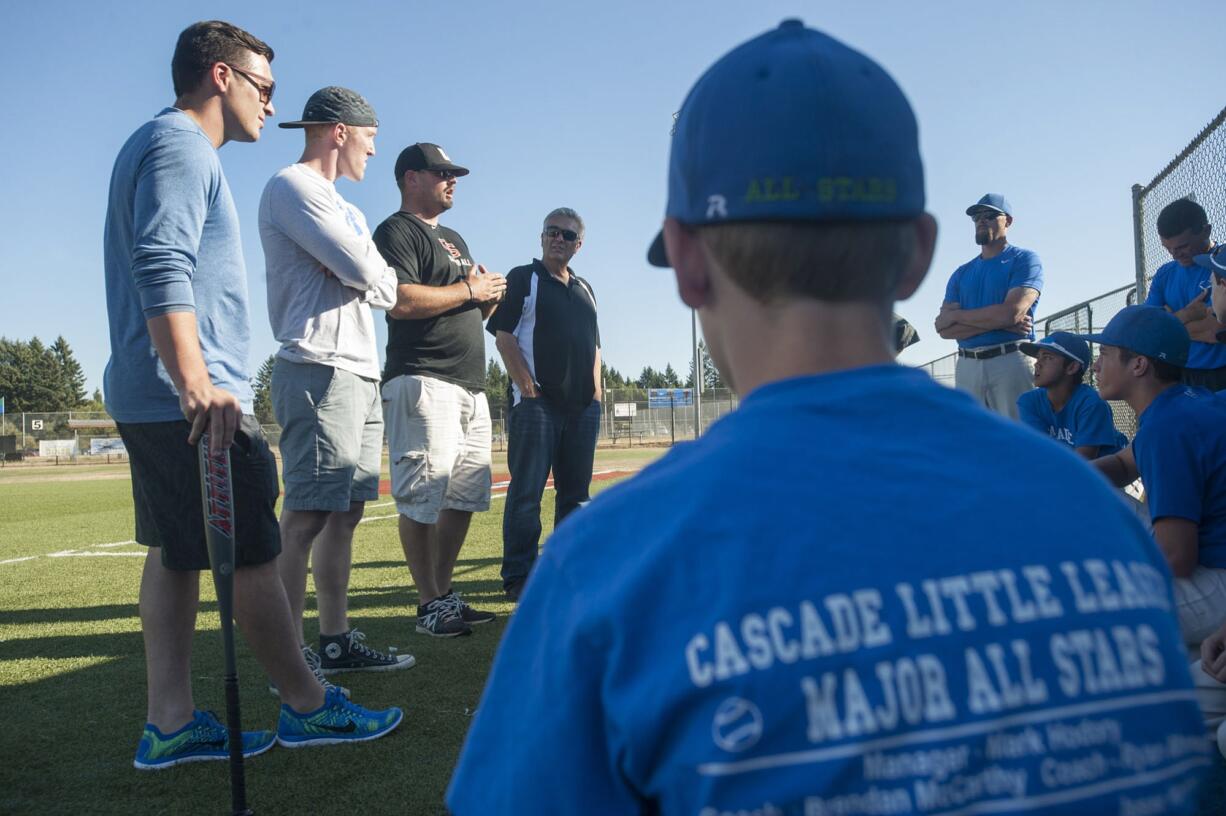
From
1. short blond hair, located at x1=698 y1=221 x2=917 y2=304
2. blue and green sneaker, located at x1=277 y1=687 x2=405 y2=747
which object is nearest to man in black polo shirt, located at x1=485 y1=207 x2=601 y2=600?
blue and green sneaker, located at x1=277 y1=687 x2=405 y2=747

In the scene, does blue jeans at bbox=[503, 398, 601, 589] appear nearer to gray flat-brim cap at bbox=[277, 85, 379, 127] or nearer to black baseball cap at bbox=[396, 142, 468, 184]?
black baseball cap at bbox=[396, 142, 468, 184]

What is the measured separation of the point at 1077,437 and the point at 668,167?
463 cm

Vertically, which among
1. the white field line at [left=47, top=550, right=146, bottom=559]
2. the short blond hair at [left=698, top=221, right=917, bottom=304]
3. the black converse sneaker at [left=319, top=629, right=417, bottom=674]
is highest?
the short blond hair at [left=698, top=221, right=917, bottom=304]

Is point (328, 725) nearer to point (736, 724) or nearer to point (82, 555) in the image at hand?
point (736, 724)

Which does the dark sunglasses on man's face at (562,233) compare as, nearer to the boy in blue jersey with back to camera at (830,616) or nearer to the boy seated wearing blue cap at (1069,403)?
the boy seated wearing blue cap at (1069,403)

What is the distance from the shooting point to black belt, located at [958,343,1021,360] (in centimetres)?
654

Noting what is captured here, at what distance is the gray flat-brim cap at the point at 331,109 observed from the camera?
3.81m

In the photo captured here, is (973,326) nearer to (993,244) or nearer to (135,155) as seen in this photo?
(993,244)

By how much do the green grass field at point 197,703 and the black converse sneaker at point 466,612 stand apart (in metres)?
0.07

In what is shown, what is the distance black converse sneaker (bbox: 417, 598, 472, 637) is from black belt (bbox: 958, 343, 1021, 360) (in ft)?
13.9

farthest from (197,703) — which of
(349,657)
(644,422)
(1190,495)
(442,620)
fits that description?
(644,422)

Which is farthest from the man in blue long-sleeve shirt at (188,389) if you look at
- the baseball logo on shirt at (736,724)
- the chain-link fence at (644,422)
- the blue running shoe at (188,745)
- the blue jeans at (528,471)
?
the chain-link fence at (644,422)

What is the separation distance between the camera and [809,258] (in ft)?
2.85

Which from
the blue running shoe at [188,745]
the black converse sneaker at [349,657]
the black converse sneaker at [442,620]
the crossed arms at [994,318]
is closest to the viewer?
the blue running shoe at [188,745]
